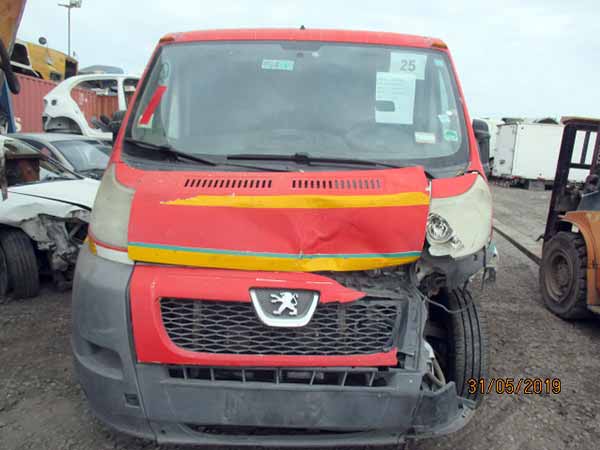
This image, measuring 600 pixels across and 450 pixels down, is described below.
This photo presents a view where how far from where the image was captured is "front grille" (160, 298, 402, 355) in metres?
2.27

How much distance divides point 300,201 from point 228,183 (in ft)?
1.30

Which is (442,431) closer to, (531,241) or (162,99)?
(162,99)

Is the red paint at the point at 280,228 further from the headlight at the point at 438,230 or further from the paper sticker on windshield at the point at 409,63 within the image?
the paper sticker on windshield at the point at 409,63

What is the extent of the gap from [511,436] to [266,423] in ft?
5.34

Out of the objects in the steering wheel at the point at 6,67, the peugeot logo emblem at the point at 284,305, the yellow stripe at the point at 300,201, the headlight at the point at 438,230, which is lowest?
the peugeot logo emblem at the point at 284,305

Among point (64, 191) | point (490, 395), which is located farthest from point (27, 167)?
point (490, 395)

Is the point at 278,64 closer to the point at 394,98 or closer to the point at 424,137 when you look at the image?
the point at 394,98

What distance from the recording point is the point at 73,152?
740 cm

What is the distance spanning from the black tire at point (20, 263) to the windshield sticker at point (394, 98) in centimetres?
373

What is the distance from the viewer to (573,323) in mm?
4973

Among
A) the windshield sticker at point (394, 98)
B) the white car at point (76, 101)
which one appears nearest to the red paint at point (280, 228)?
the windshield sticker at point (394, 98)

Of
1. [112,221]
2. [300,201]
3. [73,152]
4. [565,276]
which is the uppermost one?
[300,201]

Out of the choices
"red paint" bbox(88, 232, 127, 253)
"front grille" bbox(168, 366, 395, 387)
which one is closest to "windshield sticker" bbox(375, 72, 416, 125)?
"front grille" bbox(168, 366, 395, 387)

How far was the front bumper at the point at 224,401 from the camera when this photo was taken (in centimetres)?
224
